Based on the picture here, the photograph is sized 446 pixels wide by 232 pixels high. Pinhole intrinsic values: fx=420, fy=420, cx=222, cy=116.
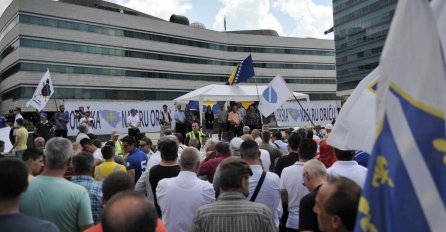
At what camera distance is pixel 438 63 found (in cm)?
199

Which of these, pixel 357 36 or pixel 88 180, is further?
pixel 357 36

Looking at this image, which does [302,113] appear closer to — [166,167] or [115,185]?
[166,167]

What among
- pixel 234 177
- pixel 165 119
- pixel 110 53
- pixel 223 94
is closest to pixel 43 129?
pixel 165 119

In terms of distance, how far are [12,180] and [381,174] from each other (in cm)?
216

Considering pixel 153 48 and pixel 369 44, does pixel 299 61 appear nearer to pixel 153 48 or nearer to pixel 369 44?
pixel 369 44

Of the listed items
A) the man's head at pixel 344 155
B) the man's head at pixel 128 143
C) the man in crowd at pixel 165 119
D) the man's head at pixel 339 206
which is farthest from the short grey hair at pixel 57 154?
the man in crowd at pixel 165 119

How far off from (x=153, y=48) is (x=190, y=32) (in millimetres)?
9575

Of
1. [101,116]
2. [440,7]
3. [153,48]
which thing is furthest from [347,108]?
[153,48]

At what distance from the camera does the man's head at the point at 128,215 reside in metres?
2.04

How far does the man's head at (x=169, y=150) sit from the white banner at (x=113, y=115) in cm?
1020

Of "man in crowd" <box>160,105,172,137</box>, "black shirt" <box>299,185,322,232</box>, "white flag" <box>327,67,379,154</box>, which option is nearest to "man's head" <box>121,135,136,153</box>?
"white flag" <box>327,67,379,154</box>

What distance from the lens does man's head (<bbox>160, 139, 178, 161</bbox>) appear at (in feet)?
17.1

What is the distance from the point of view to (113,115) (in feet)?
51.5

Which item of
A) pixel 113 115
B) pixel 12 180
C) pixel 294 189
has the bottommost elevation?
pixel 294 189
